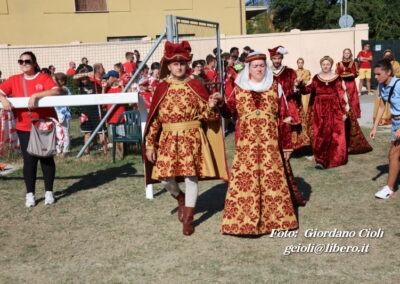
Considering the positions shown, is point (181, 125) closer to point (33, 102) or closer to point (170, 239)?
point (170, 239)

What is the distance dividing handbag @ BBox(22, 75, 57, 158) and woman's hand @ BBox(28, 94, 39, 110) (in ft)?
0.64

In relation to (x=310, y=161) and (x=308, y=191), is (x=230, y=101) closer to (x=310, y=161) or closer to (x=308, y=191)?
(x=308, y=191)

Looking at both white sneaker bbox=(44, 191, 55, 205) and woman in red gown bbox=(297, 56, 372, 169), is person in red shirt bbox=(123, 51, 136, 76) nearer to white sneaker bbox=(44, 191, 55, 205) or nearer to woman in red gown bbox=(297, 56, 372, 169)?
woman in red gown bbox=(297, 56, 372, 169)

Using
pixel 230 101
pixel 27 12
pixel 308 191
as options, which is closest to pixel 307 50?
pixel 27 12

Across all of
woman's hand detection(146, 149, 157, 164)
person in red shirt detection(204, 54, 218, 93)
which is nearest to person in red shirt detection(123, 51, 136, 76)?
person in red shirt detection(204, 54, 218, 93)

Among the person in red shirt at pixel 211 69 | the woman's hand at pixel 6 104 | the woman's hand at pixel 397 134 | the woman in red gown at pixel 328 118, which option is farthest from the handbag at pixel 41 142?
the person in red shirt at pixel 211 69

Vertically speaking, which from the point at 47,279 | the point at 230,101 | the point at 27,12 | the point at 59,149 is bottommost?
the point at 47,279

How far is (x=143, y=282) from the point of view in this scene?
3.93 m

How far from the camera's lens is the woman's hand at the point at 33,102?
5703 mm

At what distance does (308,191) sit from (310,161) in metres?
1.85

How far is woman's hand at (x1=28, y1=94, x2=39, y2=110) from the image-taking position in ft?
18.7

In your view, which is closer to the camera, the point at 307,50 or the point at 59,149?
the point at 59,149

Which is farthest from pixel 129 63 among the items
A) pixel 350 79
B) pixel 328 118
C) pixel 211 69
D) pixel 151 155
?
pixel 151 155

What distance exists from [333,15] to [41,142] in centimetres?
3352
